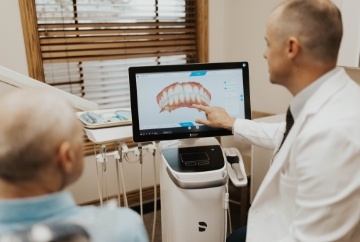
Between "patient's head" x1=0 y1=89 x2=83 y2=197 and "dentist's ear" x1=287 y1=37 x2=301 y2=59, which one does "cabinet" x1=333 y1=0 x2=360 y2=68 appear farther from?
"patient's head" x1=0 y1=89 x2=83 y2=197

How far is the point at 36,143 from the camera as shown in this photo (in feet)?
1.92

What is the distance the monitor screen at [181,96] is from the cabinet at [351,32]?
0.88 m

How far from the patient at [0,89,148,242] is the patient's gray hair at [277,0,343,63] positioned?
2.32ft

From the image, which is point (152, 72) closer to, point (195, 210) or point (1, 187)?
point (195, 210)

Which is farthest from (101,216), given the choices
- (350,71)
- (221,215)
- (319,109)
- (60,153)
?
(350,71)

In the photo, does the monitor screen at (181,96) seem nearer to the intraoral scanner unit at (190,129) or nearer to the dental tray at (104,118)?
the intraoral scanner unit at (190,129)

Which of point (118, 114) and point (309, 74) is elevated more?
point (309, 74)

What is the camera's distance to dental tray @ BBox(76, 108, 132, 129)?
157cm

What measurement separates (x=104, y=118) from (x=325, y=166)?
105cm

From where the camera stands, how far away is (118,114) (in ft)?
5.64

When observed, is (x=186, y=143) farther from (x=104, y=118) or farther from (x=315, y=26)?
Answer: (x=315, y=26)

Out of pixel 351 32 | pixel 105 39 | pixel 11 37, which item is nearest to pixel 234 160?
pixel 351 32

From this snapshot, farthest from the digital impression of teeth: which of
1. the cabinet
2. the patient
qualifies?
the cabinet

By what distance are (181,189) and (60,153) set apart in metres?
0.96
